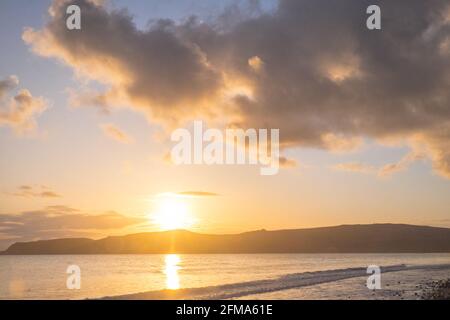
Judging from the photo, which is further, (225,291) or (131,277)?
(131,277)

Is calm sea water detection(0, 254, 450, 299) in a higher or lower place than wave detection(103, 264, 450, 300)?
lower

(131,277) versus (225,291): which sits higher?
(225,291)

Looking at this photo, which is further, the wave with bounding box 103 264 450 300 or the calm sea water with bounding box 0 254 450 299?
the calm sea water with bounding box 0 254 450 299

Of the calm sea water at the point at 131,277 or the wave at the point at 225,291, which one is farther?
the calm sea water at the point at 131,277

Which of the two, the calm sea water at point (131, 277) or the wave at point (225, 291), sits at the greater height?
the wave at point (225, 291)
